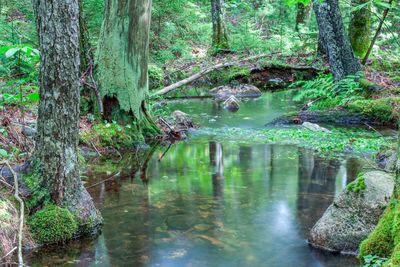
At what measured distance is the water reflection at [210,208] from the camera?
4.84 m

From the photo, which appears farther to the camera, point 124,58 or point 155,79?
point 155,79

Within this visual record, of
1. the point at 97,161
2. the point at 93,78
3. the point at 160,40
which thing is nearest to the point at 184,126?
the point at 93,78

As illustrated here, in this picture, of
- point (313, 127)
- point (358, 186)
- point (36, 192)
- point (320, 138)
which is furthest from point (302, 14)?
point (36, 192)

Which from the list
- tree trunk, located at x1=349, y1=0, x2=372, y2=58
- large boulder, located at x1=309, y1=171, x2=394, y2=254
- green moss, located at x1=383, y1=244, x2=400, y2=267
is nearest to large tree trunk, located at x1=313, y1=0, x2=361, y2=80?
tree trunk, located at x1=349, y1=0, x2=372, y2=58

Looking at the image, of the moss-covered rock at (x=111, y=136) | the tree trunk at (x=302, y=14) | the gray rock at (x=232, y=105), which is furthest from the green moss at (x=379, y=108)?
the tree trunk at (x=302, y=14)

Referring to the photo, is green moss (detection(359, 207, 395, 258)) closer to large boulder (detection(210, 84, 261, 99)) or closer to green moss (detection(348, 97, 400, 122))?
green moss (detection(348, 97, 400, 122))

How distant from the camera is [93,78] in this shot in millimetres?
10156

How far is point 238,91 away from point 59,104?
45.5ft

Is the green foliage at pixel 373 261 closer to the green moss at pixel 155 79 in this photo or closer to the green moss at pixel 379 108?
the green moss at pixel 379 108

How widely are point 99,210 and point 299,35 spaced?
19.5 metres

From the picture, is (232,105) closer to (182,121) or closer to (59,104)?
(182,121)

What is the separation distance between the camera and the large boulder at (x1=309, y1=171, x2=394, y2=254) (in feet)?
16.1

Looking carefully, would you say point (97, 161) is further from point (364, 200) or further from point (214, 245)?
point (364, 200)

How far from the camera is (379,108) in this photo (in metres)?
11.5
